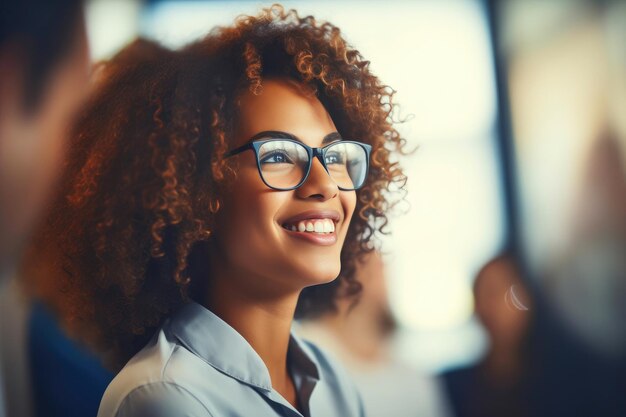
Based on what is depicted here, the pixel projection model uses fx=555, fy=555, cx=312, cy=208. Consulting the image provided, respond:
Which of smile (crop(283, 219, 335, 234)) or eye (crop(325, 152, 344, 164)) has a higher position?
eye (crop(325, 152, 344, 164))

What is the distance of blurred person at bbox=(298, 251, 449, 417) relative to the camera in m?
0.94

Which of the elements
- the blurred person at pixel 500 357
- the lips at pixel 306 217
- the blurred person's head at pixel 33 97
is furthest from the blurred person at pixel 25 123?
the blurred person at pixel 500 357

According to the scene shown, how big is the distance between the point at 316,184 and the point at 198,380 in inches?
12.2

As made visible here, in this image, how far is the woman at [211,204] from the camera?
77 centimetres

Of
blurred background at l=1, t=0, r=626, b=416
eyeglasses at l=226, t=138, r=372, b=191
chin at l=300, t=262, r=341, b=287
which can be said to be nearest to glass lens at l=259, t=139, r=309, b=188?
eyeglasses at l=226, t=138, r=372, b=191

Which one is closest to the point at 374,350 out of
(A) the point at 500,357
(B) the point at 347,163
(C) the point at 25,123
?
(A) the point at 500,357

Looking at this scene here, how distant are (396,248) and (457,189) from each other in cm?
15

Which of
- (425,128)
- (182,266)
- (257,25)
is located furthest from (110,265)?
(425,128)

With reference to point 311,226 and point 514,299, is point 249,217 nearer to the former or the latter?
point 311,226

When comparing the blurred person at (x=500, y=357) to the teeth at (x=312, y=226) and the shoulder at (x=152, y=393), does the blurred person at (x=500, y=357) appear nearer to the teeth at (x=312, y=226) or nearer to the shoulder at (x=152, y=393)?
the teeth at (x=312, y=226)

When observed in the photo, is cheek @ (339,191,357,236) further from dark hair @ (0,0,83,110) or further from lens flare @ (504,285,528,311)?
dark hair @ (0,0,83,110)

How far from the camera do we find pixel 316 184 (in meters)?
0.79

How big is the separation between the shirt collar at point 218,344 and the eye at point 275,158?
0.23 metres

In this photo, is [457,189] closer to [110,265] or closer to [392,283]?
[392,283]
